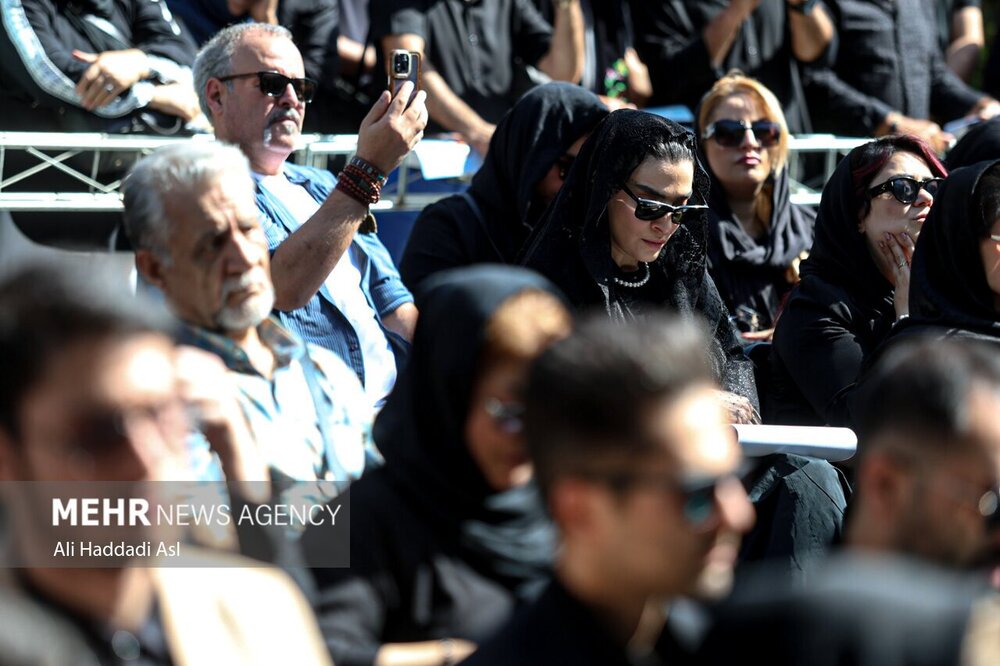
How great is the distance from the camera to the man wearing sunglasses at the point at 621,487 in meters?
1.88

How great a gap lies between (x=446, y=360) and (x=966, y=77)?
7.00 metres

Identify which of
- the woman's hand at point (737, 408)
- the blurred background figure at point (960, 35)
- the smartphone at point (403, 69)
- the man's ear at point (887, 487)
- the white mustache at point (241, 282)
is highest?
the man's ear at point (887, 487)

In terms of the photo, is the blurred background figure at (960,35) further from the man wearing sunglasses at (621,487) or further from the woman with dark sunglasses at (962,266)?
the man wearing sunglasses at (621,487)

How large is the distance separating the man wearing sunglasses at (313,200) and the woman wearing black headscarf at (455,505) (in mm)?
1315

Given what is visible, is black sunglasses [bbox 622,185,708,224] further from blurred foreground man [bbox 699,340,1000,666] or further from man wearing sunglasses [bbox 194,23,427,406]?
blurred foreground man [bbox 699,340,1000,666]

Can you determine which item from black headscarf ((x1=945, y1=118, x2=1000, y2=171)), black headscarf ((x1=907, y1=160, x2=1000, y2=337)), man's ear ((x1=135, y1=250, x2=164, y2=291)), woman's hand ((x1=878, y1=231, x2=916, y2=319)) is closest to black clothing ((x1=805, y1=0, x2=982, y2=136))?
black headscarf ((x1=945, y1=118, x2=1000, y2=171))

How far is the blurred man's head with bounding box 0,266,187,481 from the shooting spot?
1850mm

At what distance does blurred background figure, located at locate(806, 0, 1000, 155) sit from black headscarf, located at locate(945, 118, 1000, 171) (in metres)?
1.77

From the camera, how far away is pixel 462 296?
238 centimetres

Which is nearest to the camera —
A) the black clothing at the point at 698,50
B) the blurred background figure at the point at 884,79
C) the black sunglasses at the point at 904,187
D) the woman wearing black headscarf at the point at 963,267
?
the woman wearing black headscarf at the point at 963,267

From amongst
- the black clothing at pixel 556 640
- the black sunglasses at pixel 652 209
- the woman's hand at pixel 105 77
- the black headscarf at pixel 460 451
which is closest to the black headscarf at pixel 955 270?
the black sunglasses at pixel 652 209

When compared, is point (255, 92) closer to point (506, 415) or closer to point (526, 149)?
point (526, 149)

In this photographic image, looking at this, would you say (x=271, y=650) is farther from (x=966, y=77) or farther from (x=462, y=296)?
(x=966, y=77)

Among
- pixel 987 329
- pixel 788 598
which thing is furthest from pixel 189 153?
pixel 987 329
